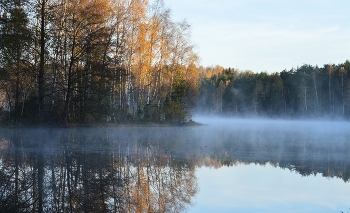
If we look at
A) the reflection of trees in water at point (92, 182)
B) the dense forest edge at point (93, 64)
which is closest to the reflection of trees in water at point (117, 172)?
the reflection of trees in water at point (92, 182)

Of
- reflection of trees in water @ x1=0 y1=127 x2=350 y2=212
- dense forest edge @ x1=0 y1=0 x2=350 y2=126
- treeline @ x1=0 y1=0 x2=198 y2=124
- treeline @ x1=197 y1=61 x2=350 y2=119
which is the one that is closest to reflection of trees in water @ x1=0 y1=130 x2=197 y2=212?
reflection of trees in water @ x1=0 y1=127 x2=350 y2=212

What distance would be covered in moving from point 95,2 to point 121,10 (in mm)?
4418

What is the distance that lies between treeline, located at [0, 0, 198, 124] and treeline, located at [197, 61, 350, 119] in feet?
129

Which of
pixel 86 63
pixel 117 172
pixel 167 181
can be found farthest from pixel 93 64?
pixel 167 181

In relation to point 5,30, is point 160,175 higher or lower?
lower

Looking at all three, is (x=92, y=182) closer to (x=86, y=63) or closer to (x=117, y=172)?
(x=117, y=172)

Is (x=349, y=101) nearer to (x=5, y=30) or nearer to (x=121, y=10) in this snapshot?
(x=121, y=10)

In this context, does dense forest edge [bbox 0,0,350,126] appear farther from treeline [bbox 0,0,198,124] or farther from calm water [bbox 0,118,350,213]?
calm water [bbox 0,118,350,213]

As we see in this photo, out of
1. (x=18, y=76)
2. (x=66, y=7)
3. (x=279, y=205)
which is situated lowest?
(x=279, y=205)

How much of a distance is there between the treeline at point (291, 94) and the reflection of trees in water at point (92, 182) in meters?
59.0

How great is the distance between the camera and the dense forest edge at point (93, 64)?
2375 centimetres

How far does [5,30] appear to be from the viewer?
42.1ft

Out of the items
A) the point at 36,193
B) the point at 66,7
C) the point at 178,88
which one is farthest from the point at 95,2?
the point at 36,193

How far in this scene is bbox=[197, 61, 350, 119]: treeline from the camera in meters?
67.0
